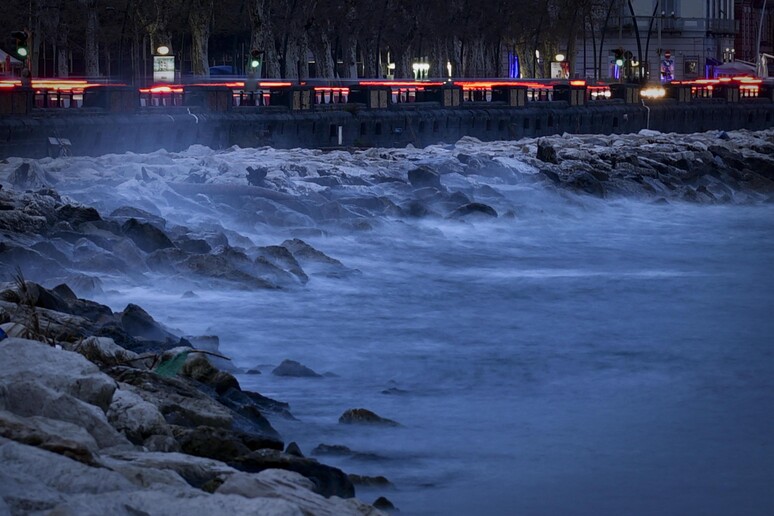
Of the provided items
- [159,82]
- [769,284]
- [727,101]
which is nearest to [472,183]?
[159,82]

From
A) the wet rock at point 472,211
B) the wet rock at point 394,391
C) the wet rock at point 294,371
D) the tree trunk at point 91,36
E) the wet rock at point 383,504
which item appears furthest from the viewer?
the tree trunk at point 91,36

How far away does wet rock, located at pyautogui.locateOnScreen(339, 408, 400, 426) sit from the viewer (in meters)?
11.7

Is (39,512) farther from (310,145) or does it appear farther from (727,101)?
(727,101)

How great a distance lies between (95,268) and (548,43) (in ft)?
208

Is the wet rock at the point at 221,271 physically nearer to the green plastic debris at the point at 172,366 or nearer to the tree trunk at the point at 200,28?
the green plastic debris at the point at 172,366

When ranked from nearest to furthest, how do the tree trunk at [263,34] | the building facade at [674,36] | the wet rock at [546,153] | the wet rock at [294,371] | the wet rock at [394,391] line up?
the wet rock at [394,391] < the wet rock at [294,371] < the wet rock at [546,153] < the tree trunk at [263,34] < the building facade at [674,36]

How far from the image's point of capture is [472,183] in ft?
124

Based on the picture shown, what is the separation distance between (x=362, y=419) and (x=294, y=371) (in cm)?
211

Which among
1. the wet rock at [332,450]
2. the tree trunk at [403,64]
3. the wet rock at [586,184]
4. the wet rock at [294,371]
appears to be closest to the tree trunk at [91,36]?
the tree trunk at [403,64]

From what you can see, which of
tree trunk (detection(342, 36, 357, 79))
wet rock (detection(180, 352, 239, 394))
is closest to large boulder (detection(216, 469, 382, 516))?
wet rock (detection(180, 352, 239, 394))

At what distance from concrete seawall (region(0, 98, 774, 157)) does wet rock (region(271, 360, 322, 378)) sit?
20615 millimetres

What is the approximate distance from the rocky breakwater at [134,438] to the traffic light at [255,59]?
121ft

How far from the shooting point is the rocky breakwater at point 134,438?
285 inches

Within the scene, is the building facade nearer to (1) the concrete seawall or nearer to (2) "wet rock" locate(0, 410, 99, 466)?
(1) the concrete seawall
